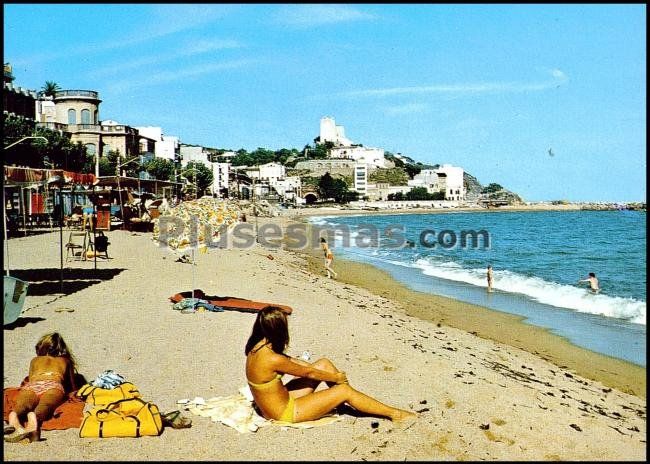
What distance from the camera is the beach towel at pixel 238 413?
5.11 metres

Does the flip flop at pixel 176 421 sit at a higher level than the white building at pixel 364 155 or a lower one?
lower

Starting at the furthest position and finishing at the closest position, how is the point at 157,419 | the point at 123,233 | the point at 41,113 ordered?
the point at 41,113 → the point at 123,233 → the point at 157,419

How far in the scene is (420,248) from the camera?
119 ft

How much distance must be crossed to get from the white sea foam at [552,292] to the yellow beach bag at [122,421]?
41.0 ft

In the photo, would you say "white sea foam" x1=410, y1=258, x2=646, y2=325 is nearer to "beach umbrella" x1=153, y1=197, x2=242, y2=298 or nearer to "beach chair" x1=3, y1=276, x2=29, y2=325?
"beach umbrella" x1=153, y1=197, x2=242, y2=298

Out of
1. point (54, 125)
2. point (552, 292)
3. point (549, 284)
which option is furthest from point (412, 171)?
point (552, 292)

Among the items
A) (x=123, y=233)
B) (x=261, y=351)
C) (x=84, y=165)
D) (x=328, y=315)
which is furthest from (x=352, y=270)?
(x=84, y=165)

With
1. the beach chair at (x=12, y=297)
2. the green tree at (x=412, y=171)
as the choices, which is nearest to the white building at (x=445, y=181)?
the green tree at (x=412, y=171)

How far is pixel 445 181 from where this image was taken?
589 feet

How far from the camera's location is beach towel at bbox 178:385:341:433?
16.8ft

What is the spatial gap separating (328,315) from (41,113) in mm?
51052

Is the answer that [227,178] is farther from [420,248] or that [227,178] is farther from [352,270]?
[352,270]

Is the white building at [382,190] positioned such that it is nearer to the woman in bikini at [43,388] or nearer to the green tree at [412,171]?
the green tree at [412,171]

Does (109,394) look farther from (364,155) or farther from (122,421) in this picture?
(364,155)
